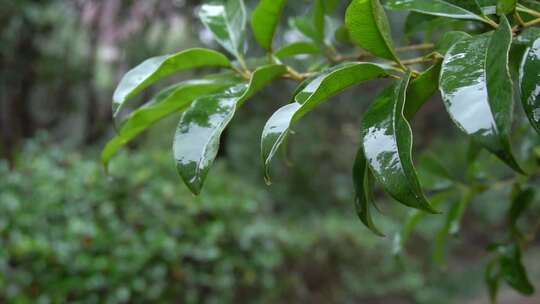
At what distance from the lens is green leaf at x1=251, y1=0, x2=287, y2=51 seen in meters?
0.57

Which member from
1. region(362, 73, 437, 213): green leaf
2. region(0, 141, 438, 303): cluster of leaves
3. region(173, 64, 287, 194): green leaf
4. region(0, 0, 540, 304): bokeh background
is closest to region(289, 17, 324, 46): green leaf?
region(0, 0, 540, 304): bokeh background

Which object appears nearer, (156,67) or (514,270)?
(156,67)

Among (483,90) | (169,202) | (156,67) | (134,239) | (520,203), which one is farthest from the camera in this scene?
(169,202)

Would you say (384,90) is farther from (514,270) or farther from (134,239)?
(134,239)

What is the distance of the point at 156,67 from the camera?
0.54m

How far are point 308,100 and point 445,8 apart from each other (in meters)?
0.16

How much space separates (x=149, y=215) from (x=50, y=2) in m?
2.35

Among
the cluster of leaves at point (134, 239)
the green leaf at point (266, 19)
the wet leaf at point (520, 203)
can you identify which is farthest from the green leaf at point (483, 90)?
the cluster of leaves at point (134, 239)

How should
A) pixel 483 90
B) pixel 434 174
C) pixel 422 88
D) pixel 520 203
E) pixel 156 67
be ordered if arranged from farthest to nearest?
1. pixel 434 174
2. pixel 520 203
3. pixel 156 67
4. pixel 422 88
5. pixel 483 90

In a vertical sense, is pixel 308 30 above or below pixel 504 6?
below

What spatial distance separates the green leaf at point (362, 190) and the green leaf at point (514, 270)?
1.19ft

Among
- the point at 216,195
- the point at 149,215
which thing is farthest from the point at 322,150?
the point at 149,215

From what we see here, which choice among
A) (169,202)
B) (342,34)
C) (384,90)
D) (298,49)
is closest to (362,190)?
(384,90)

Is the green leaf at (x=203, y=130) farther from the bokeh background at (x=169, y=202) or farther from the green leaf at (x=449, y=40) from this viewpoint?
the bokeh background at (x=169, y=202)
